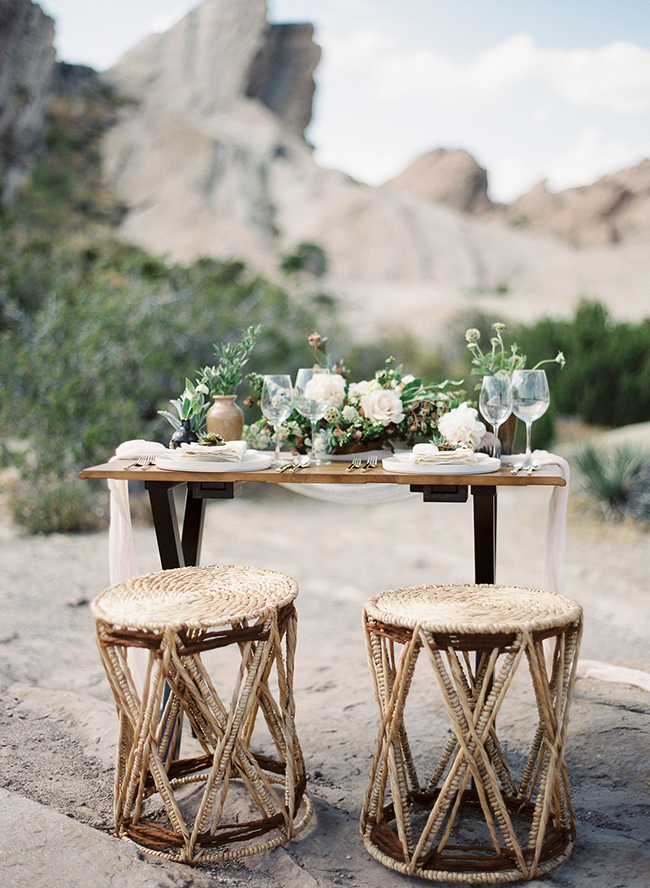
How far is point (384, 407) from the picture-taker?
2695mm

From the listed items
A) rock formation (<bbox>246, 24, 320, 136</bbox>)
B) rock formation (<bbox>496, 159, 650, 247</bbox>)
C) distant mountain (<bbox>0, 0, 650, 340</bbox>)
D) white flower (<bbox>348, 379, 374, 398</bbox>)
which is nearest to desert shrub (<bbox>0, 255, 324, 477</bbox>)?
white flower (<bbox>348, 379, 374, 398</bbox>)

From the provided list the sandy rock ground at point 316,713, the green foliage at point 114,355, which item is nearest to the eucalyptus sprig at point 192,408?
the sandy rock ground at point 316,713

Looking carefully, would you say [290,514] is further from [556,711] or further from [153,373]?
[556,711]

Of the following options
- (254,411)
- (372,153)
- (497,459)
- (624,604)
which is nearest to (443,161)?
(372,153)

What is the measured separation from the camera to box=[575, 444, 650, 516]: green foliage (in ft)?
23.0

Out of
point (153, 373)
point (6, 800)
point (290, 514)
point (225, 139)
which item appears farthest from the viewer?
point (225, 139)

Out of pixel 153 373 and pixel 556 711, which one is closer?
pixel 556 711

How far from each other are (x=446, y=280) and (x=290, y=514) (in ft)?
72.5

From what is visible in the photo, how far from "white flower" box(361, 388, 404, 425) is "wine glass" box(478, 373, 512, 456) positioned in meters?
0.29

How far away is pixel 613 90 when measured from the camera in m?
31.8

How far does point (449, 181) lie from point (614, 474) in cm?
3066

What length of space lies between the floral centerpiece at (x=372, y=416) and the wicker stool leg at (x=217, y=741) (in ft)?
2.45

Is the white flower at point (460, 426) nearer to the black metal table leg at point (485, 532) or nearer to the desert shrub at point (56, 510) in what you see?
the black metal table leg at point (485, 532)

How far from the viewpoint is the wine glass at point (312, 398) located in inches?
102
